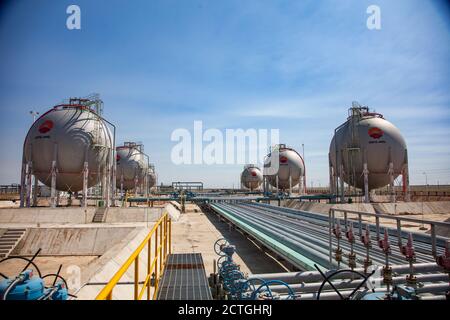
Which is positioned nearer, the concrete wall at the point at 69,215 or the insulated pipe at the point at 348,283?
the insulated pipe at the point at 348,283

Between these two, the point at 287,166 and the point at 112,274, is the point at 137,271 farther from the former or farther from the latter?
the point at 287,166

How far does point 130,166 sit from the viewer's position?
38531 millimetres

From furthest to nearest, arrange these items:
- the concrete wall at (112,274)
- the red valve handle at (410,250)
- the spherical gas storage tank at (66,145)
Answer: the spherical gas storage tank at (66,145), the concrete wall at (112,274), the red valve handle at (410,250)

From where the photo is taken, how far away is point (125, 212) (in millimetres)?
19562

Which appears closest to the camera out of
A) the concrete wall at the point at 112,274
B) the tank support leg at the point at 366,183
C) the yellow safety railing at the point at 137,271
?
the yellow safety railing at the point at 137,271

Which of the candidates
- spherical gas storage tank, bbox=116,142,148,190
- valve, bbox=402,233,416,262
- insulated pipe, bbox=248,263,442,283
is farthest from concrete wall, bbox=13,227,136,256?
spherical gas storage tank, bbox=116,142,148,190

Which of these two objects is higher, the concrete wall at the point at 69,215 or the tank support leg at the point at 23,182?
the tank support leg at the point at 23,182

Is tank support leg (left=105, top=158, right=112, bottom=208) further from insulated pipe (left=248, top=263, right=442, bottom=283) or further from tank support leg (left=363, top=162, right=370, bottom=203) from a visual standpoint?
tank support leg (left=363, top=162, right=370, bottom=203)

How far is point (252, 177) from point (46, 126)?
38.1 m

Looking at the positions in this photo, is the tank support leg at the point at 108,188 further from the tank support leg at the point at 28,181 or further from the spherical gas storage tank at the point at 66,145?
the tank support leg at the point at 28,181

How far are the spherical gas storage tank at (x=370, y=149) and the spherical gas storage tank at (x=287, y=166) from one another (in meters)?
10.6

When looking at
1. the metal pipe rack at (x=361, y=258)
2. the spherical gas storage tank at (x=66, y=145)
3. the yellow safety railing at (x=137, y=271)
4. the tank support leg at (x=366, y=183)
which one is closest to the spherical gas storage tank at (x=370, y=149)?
the tank support leg at (x=366, y=183)

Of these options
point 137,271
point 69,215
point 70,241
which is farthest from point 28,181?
point 137,271

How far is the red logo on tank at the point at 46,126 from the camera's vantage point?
70.3 ft
